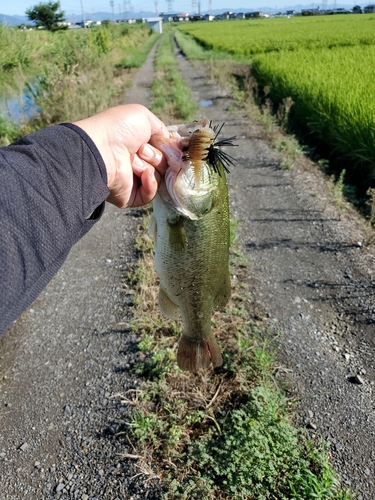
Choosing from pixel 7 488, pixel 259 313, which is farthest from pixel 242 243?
pixel 7 488

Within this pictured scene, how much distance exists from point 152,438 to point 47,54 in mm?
20837

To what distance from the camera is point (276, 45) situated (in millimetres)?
22109

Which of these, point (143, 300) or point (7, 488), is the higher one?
Result: point (143, 300)

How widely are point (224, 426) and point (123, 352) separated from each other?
1.21 m

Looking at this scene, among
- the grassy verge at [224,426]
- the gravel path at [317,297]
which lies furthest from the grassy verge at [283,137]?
the grassy verge at [224,426]

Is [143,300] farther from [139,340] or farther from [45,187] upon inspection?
[45,187]

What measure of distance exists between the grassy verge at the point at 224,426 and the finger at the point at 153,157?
6.19 ft

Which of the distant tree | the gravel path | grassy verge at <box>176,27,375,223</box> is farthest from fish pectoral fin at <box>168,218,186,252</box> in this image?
the distant tree

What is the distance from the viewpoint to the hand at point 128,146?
1.81 m

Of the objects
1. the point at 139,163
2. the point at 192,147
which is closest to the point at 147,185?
the point at 139,163

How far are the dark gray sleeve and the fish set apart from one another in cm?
31

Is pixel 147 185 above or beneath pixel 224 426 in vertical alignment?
above

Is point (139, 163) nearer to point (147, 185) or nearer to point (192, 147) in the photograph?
point (147, 185)

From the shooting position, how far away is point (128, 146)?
1889mm
